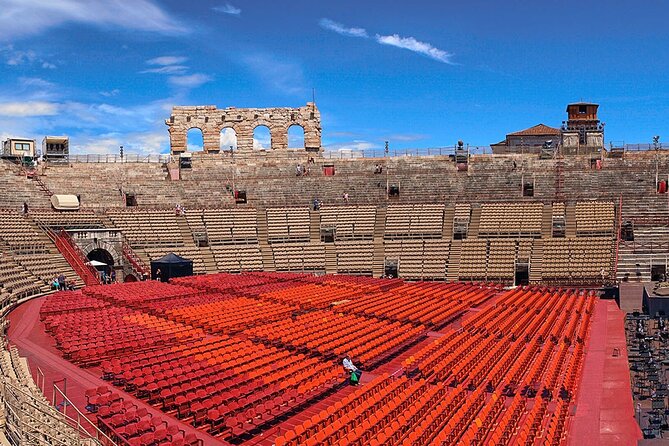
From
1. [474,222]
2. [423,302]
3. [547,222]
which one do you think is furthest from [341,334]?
[547,222]

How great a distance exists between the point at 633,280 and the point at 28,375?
3705 cm

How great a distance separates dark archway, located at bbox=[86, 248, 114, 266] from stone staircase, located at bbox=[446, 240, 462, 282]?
25.0 m

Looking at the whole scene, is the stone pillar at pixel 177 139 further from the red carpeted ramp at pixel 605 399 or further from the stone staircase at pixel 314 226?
the red carpeted ramp at pixel 605 399

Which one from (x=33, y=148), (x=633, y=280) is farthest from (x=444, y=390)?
(x=33, y=148)

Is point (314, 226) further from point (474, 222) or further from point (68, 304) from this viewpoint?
point (68, 304)

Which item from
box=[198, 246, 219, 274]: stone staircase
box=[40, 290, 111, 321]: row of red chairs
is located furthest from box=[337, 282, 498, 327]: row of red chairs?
box=[198, 246, 219, 274]: stone staircase

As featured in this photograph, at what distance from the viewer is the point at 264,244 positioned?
4781 centimetres

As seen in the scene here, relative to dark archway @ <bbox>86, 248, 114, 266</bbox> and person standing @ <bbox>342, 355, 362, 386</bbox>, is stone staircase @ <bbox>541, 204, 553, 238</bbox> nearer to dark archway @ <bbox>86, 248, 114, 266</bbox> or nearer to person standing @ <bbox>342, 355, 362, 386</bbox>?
person standing @ <bbox>342, 355, 362, 386</bbox>

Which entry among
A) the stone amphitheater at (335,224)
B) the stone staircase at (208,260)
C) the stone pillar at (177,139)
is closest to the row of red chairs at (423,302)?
the stone amphitheater at (335,224)

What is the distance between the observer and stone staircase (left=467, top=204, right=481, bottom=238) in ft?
153

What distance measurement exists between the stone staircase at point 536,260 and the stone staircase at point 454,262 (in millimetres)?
5271

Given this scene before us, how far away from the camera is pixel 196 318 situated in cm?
2544

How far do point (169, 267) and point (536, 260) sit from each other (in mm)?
26313

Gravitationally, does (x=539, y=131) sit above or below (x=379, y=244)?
above
